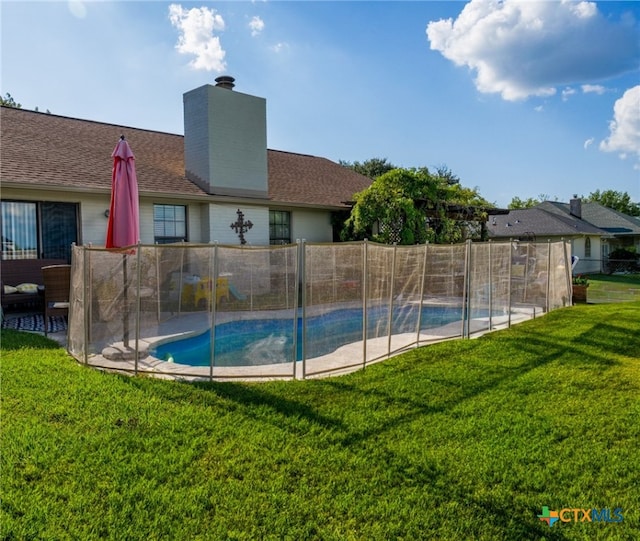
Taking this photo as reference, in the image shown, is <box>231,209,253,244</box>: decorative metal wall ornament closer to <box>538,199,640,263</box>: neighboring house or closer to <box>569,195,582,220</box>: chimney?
<box>538,199,640,263</box>: neighboring house

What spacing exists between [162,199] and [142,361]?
6.88m

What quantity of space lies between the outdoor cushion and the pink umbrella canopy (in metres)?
3.14

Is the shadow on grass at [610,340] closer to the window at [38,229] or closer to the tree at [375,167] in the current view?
the window at [38,229]

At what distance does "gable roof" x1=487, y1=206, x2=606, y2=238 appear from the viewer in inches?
1129

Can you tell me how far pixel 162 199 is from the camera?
1192 cm

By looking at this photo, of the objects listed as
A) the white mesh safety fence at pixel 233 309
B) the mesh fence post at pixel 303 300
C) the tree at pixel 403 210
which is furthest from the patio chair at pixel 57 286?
the tree at pixel 403 210

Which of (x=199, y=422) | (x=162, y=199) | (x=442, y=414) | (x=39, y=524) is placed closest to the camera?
(x=39, y=524)

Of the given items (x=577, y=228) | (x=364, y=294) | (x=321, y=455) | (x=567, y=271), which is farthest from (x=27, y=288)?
(x=577, y=228)

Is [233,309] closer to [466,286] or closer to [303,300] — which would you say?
[303,300]

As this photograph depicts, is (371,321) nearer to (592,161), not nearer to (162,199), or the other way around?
(162,199)

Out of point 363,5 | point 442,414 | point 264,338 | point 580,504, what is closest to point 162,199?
point 363,5

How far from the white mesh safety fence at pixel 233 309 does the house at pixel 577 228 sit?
21.2 meters

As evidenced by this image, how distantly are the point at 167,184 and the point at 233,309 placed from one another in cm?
735

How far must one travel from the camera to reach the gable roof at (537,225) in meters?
28.7
